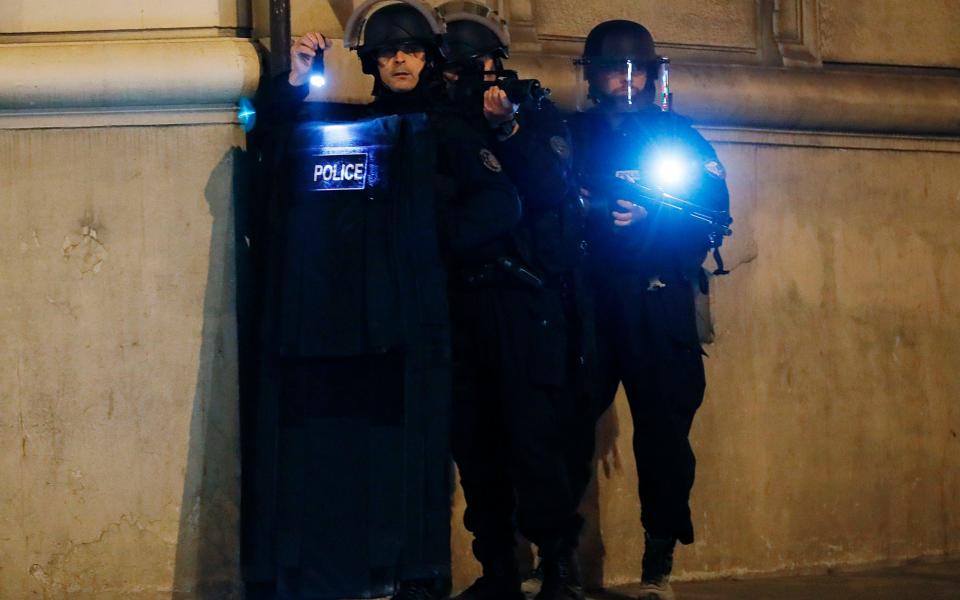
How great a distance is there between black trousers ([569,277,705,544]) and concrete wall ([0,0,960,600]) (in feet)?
1.61

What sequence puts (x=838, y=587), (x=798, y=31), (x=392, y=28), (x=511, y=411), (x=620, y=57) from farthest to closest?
(x=798, y=31) < (x=838, y=587) < (x=620, y=57) < (x=392, y=28) < (x=511, y=411)

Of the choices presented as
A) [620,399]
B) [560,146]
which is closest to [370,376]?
[560,146]

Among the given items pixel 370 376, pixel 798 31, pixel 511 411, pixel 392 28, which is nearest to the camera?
pixel 370 376

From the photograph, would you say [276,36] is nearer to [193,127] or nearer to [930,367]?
[193,127]

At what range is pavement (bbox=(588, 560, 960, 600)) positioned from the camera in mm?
5254

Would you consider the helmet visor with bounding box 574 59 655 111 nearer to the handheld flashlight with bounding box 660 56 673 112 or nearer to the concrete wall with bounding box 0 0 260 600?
the handheld flashlight with bounding box 660 56 673 112

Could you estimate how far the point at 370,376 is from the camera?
4566mm

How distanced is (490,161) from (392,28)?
527 millimetres

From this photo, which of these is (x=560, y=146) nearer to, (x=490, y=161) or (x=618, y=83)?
(x=490, y=161)

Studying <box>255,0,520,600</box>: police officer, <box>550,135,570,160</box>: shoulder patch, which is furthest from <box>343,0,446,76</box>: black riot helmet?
<box>550,135,570,160</box>: shoulder patch

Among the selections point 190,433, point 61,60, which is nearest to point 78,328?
point 190,433

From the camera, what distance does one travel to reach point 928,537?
600 centimetres

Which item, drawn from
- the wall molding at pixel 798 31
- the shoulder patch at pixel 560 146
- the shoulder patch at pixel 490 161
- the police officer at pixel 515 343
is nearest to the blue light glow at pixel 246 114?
the police officer at pixel 515 343

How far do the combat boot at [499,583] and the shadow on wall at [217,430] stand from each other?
76 cm
